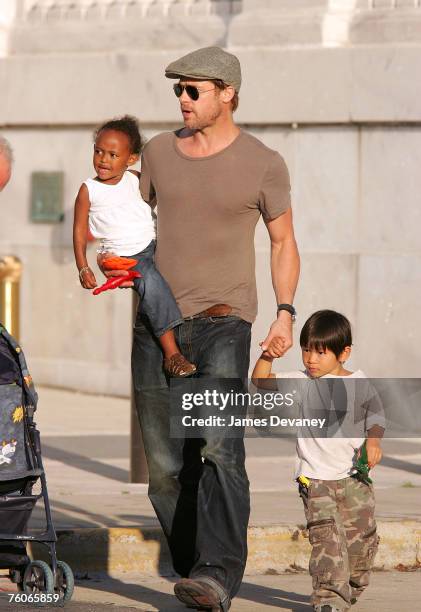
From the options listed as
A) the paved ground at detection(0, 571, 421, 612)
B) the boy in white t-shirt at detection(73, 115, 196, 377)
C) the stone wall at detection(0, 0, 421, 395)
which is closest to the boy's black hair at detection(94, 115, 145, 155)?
the boy in white t-shirt at detection(73, 115, 196, 377)

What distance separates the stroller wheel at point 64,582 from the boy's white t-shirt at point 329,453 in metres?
1.00

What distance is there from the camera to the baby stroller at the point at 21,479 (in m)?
7.30

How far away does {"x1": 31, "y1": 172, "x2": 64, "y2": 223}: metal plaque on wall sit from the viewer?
1580 centimetres

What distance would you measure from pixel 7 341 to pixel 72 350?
8.29 meters

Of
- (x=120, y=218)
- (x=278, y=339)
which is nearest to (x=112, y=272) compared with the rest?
(x=120, y=218)

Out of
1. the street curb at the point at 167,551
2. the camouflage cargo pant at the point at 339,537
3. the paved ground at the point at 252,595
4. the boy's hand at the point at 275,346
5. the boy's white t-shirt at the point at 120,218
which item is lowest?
the paved ground at the point at 252,595

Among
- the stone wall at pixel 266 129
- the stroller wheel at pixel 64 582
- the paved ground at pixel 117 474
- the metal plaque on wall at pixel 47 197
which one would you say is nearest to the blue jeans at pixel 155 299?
the stroller wheel at pixel 64 582

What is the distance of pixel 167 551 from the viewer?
866cm

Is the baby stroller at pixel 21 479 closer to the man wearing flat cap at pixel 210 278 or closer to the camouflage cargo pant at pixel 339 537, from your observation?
the man wearing flat cap at pixel 210 278

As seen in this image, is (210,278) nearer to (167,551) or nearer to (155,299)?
(155,299)

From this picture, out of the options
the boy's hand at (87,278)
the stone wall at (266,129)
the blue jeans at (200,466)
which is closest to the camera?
the blue jeans at (200,466)

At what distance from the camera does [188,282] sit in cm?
727

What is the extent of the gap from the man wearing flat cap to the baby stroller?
1.43 ft

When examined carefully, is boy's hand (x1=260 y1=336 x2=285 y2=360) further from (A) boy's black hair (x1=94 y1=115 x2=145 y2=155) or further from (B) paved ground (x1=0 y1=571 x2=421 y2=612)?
(B) paved ground (x1=0 y1=571 x2=421 y2=612)
